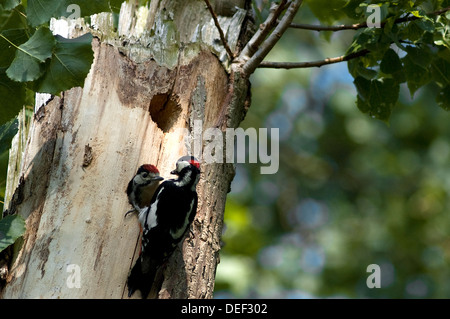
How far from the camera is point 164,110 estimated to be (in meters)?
3.44

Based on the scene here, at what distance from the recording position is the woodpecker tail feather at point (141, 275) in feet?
9.62

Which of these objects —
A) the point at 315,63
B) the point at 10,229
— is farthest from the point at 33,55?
the point at 315,63

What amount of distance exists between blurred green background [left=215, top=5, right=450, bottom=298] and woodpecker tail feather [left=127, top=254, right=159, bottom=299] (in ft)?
19.7

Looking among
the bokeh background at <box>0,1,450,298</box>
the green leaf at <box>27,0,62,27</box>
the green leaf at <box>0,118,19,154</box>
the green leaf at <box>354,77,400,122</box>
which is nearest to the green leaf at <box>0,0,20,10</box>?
the green leaf at <box>27,0,62,27</box>

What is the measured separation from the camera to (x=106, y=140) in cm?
318

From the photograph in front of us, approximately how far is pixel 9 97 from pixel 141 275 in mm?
1067

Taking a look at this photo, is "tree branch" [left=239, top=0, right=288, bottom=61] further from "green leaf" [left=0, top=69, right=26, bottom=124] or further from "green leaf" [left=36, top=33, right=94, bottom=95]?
"green leaf" [left=0, top=69, right=26, bottom=124]

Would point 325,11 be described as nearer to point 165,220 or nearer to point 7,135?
point 165,220

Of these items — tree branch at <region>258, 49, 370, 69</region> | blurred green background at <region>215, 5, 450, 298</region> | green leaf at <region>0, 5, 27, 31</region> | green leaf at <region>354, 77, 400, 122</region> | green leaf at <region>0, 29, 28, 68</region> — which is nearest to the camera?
green leaf at <region>0, 29, 28, 68</region>

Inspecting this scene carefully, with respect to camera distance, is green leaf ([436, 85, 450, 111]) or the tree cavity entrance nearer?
the tree cavity entrance

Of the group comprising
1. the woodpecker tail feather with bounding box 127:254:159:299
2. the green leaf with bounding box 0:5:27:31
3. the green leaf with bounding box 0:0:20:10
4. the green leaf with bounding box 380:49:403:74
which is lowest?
the woodpecker tail feather with bounding box 127:254:159:299

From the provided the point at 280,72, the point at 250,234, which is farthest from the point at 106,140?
the point at 280,72

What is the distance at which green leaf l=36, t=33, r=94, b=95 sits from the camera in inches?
109

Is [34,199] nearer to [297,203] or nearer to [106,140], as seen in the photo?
[106,140]
